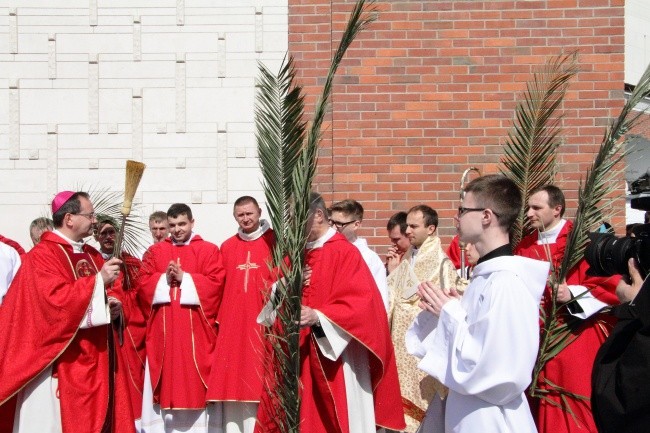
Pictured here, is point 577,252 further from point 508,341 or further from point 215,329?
point 215,329

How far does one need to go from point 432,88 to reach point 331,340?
13.6 feet

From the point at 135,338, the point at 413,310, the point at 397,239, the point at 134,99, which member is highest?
the point at 134,99

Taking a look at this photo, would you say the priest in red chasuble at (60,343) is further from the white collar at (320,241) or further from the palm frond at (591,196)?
the palm frond at (591,196)

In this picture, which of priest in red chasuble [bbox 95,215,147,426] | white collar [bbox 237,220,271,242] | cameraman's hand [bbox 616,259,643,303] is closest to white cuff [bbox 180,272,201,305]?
priest in red chasuble [bbox 95,215,147,426]

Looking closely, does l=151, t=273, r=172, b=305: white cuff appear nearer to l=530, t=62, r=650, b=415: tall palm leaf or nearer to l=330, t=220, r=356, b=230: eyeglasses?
l=330, t=220, r=356, b=230: eyeglasses

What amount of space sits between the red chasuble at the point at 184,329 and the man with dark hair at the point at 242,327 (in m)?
0.18

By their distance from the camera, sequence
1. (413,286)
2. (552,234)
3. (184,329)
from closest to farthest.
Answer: (552,234) < (413,286) < (184,329)

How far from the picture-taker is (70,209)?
23.9ft

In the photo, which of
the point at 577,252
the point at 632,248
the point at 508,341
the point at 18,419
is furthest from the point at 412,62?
the point at 632,248

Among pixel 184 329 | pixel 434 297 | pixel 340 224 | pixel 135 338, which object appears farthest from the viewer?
pixel 135 338

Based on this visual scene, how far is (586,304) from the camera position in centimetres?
677

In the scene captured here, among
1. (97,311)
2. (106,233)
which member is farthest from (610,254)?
(106,233)

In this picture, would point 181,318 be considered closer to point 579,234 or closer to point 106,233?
point 106,233

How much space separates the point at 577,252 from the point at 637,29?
405 inches
